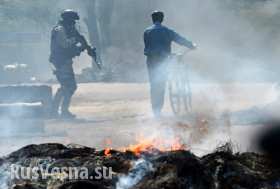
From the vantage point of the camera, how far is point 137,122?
1218cm

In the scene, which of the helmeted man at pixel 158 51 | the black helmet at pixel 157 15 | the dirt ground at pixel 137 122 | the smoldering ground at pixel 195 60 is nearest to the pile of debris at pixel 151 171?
the dirt ground at pixel 137 122

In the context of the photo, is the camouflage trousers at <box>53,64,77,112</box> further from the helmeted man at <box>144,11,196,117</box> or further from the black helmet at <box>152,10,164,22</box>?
the black helmet at <box>152,10,164,22</box>

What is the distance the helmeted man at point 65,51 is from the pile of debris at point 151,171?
7.34m

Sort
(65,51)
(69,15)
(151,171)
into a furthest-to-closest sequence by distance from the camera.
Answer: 1. (65,51)
2. (69,15)
3. (151,171)

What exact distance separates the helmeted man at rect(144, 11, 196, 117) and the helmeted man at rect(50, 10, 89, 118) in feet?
6.32

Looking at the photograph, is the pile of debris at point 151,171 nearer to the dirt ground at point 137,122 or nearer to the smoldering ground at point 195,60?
the dirt ground at point 137,122

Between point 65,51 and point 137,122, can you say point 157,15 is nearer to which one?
point 137,122

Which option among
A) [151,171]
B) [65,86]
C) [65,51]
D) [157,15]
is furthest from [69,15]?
[151,171]

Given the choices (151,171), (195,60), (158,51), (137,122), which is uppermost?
(195,60)

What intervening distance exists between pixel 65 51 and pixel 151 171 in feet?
27.3

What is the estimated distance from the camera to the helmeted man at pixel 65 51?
13531 millimetres

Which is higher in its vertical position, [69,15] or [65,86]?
[69,15]

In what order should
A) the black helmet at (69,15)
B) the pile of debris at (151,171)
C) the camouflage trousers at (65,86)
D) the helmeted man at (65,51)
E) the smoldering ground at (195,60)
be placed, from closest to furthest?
the pile of debris at (151,171)
the smoldering ground at (195,60)
the black helmet at (69,15)
the helmeted man at (65,51)
the camouflage trousers at (65,86)

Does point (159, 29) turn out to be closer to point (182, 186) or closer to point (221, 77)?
point (182, 186)
